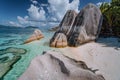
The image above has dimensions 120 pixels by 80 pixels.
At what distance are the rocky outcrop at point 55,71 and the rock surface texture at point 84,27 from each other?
865cm

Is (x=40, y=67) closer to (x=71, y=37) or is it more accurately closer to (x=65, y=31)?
(x=71, y=37)

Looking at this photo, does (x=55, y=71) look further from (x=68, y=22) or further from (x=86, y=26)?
(x=68, y=22)

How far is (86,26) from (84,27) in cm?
33

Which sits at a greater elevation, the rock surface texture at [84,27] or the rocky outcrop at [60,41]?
the rock surface texture at [84,27]

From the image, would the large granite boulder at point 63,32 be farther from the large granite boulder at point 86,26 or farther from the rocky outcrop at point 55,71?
the rocky outcrop at point 55,71

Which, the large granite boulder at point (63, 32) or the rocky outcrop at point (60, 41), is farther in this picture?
the large granite boulder at point (63, 32)

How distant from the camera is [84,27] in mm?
14875

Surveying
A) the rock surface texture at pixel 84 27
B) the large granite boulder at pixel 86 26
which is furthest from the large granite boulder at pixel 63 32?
the large granite boulder at pixel 86 26

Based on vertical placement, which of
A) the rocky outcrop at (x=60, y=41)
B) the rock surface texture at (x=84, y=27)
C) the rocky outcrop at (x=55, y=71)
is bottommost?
the rocky outcrop at (x=55, y=71)

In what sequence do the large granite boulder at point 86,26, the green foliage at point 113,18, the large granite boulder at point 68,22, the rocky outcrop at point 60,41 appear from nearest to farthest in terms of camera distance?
1. the rocky outcrop at point 60,41
2. the large granite boulder at point 86,26
3. the large granite boulder at point 68,22
4. the green foliage at point 113,18

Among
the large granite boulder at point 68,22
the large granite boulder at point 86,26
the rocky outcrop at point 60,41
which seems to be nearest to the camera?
the rocky outcrop at point 60,41

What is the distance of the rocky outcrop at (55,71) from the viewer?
15.9 feet

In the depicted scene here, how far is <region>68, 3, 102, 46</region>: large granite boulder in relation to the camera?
46.9 ft

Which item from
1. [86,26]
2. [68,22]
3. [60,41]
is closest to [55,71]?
[60,41]
